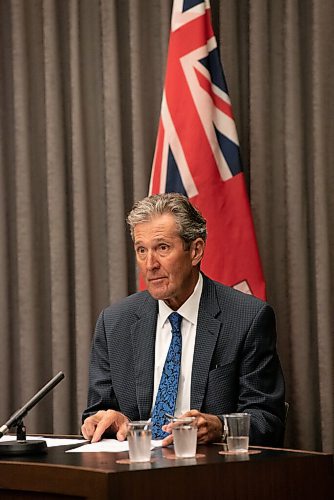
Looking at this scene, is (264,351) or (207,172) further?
(207,172)

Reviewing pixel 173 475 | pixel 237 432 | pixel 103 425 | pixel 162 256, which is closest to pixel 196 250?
pixel 162 256

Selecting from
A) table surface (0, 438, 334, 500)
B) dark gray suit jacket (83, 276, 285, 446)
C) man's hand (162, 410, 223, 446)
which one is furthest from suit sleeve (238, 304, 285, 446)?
table surface (0, 438, 334, 500)

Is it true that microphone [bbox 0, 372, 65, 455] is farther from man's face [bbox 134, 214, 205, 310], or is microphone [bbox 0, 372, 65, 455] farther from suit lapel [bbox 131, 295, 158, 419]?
man's face [bbox 134, 214, 205, 310]

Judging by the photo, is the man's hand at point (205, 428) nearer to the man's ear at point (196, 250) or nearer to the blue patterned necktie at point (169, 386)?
the blue patterned necktie at point (169, 386)

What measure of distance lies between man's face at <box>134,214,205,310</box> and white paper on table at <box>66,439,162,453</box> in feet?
1.98

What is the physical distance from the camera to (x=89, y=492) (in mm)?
2172

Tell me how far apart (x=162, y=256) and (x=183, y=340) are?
0.31 metres

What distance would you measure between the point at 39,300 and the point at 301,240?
4.66ft

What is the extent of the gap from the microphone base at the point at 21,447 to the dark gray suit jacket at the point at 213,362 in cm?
62

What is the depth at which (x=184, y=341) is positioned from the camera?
10.8 ft

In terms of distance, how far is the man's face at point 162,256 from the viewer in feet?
10.6

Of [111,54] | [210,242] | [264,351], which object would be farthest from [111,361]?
[111,54]

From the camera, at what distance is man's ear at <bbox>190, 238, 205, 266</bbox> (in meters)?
3.35

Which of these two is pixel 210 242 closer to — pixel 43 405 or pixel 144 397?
pixel 144 397
